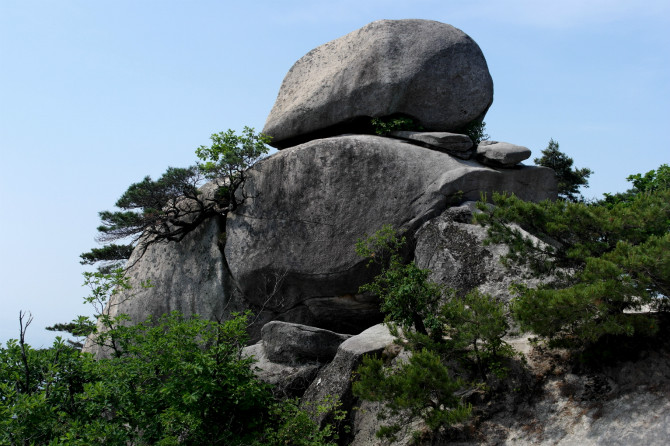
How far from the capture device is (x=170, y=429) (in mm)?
8141

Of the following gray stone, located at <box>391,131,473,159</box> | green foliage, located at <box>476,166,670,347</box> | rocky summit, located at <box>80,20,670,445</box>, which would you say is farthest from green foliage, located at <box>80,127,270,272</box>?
green foliage, located at <box>476,166,670,347</box>

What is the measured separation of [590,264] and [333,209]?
21.9 feet

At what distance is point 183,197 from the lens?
51.1 feet

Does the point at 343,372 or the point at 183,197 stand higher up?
the point at 183,197

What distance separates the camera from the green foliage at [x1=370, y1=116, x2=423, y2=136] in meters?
14.8

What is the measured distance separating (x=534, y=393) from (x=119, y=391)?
574cm

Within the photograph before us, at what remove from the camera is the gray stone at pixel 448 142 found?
14258 millimetres

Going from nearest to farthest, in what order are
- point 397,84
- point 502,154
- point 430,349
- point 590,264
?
point 590,264 < point 430,349 < point 502,154 < point 397,84

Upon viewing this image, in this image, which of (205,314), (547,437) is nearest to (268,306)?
(205,314)

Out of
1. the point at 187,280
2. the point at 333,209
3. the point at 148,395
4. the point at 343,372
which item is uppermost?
the point at 333,209

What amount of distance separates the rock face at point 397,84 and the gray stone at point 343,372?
6101 mm

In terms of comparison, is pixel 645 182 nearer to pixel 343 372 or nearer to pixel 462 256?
pixel 462 256

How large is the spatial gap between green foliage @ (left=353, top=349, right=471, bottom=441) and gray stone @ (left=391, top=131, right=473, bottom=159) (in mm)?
6433

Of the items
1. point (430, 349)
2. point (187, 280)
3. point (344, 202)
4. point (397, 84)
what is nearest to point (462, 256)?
point (430, 349)
